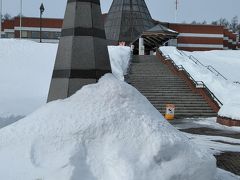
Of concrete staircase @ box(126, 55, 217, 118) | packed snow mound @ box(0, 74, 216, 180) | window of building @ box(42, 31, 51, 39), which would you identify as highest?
window of building @ box(42, 31, 51, 39)

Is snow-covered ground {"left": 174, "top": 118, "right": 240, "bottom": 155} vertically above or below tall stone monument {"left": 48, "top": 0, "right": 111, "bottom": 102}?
below

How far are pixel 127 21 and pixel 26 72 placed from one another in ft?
95.3

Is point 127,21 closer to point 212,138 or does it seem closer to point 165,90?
point 165,90

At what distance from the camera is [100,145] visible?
5922mm

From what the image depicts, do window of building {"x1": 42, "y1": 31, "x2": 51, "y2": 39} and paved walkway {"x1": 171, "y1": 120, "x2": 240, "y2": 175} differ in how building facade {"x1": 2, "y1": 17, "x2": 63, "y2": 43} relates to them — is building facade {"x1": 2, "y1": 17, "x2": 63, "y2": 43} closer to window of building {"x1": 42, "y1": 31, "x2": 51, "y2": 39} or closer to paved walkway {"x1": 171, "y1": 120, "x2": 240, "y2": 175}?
window of building {"x1": 42, "y1": 31, "x2": 51, "y2": 39}

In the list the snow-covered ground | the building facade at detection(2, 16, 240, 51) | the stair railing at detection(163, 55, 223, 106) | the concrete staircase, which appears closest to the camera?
the snow-covered ground

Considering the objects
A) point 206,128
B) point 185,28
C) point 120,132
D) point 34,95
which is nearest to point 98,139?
point 120,132

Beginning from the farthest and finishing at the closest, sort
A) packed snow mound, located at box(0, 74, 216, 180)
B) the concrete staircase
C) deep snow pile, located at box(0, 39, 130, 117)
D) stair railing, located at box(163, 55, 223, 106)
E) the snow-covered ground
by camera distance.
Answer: stair railing, located at box(163, 55, 223, 106) → the concrete staircase → deep snow pile, located at box(0, 39, 130, 117) → the snow-covered ground → packed snow mound, located at box(0, 74, 216, 180)

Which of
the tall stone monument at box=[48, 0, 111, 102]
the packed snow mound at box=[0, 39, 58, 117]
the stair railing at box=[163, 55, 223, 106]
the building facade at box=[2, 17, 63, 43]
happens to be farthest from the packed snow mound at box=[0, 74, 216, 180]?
the building facade at box=[2, 17, 63, 43]

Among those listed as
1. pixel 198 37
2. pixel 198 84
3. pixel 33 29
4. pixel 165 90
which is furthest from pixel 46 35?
pixel 198 84

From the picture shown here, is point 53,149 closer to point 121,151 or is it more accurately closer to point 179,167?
point 121,151

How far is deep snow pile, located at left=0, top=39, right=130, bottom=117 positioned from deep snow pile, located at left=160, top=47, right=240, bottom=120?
14.6 ft

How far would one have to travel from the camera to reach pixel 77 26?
7.66 m

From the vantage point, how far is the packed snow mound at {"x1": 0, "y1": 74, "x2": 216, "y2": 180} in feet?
17.9
